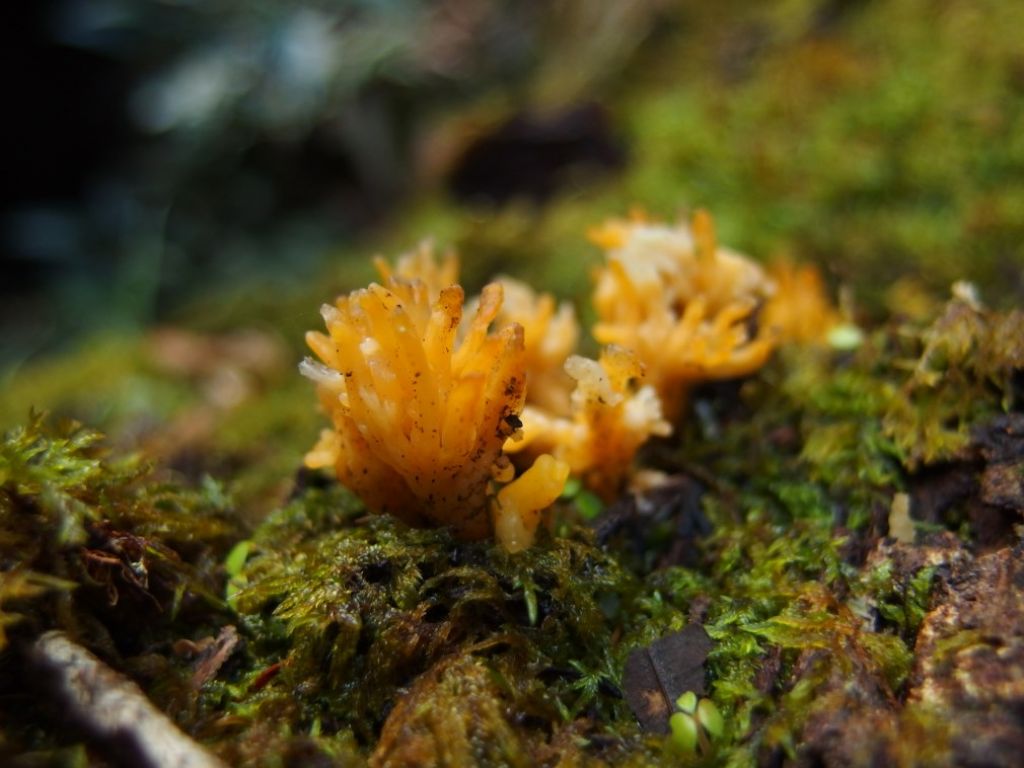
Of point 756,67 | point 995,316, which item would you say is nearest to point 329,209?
point 756,67

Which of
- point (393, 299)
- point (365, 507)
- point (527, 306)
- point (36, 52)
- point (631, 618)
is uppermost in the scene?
point (36, 52)

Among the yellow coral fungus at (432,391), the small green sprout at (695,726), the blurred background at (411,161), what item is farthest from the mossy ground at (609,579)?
the blurred background at (411,161)

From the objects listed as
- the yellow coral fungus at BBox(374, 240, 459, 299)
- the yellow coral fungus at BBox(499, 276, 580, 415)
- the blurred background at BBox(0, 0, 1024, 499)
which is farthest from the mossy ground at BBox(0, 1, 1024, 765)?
the yellow coral fungus at BBox(374, 240, 459, 299)

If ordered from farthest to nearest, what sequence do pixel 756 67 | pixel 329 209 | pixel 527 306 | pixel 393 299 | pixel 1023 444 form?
pixel 329 209 → pixel 756 67 → pixel 527 306 → pixel 1023 444 → pixel 393 299

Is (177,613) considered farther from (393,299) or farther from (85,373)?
(85,373)

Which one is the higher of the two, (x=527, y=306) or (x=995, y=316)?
(x=527, y=306)

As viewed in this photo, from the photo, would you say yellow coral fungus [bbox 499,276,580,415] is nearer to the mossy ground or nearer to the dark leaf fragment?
the mossy ground

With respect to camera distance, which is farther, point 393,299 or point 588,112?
point 588,112

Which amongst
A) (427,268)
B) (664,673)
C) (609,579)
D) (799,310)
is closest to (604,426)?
(609,579)
